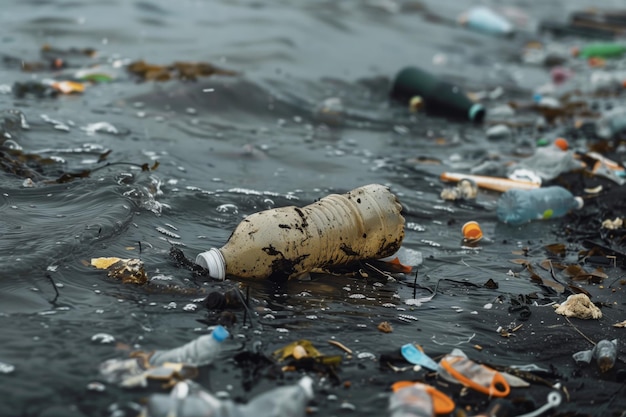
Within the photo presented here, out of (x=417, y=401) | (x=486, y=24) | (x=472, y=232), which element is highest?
(x=486, y=24)

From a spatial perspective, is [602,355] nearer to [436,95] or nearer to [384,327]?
[384,327]

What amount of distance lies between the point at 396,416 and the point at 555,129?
21.2ft

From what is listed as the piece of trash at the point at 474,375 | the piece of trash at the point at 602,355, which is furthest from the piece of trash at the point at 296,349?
the piece of trash at the point at 602,355

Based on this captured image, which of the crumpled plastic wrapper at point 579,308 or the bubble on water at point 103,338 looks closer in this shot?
the bubble on water at point 103,338

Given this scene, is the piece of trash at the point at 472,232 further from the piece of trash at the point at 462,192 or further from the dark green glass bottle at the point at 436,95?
the dark green glass bottle at the point at 436,95

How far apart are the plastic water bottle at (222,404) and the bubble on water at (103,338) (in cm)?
49

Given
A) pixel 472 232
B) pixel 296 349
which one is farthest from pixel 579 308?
pixel 296 349

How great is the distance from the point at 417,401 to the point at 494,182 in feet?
11.9

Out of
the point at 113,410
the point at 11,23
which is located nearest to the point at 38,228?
the point at 113,410

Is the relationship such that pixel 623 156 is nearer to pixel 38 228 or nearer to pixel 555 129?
→ pixel 555 129

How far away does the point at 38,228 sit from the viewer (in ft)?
14.0

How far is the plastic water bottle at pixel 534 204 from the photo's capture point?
18.9 ft

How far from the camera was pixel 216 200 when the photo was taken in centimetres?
Answer: 528

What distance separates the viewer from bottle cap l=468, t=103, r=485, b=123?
874 cm
